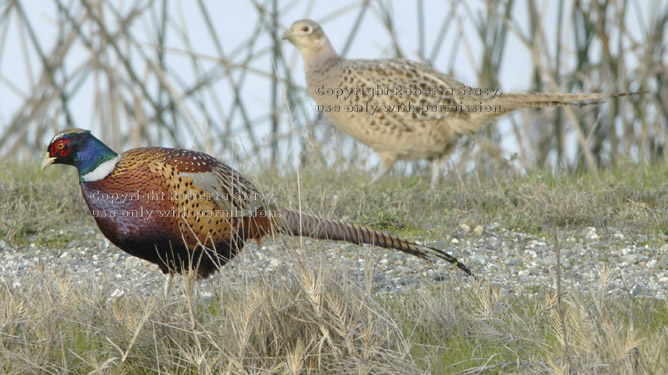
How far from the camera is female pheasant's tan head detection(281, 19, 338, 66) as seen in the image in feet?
23.0

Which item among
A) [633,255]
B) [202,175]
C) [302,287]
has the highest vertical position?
[202,175]

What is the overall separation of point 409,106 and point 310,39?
43.5 inches

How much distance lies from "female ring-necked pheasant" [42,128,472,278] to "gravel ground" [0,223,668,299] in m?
0.13

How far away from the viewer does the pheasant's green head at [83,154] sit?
159 inches

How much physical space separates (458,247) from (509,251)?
0.87ft

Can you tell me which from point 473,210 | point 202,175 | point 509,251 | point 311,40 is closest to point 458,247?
point 509,251

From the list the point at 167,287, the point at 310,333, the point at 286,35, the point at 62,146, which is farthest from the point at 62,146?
the point at 286,35

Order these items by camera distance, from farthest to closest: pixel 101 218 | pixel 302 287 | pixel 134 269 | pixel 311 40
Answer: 1. pixel 311 40
2. pixel 134 269
3. pixel 101 218
4. pixel 302 287

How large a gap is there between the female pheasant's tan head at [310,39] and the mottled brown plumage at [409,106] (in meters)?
0.32

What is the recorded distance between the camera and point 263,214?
438cm

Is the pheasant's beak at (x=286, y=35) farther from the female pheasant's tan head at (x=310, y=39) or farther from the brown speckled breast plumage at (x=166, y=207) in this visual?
the brown speckled breast plumage at (x=166, y=207)

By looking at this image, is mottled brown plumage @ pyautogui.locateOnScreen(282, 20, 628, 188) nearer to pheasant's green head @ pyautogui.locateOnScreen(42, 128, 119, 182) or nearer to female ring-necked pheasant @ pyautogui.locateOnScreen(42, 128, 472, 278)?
female ring-necked pheasant @ pyautogui.locateOnScreen(42, 128, 472, 278)

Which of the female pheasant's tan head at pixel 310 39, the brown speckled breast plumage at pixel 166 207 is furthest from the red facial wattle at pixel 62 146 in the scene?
the female pheasant's tan head at pixel 310 39

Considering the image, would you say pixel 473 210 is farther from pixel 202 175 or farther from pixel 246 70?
pixel 246 70
